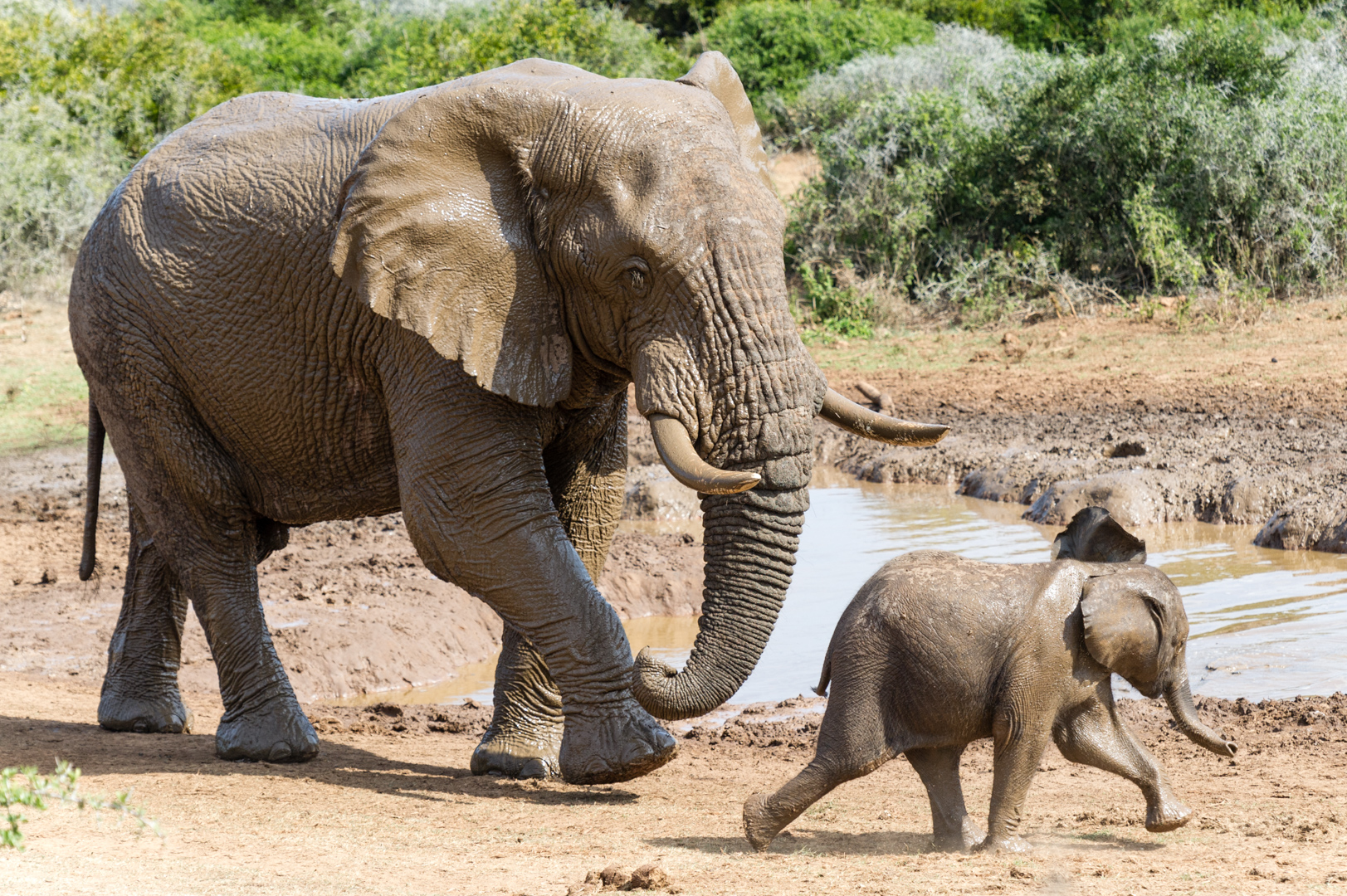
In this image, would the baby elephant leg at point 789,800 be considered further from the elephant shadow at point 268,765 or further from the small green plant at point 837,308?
the small green plant at point 837,308

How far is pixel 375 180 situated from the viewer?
5.44 m

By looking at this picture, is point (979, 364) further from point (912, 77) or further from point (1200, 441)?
point (912, 77)

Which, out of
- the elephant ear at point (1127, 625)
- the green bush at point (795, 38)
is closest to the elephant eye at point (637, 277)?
the elephant ear at point (1127, 625)

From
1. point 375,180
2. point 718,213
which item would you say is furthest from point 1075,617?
point 375,180

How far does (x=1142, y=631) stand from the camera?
15.5 ft

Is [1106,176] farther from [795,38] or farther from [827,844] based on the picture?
[827,844]

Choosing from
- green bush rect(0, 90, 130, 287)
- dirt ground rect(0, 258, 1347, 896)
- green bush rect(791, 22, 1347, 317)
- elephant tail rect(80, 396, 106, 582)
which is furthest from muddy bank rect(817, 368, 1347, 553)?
green bush rect(0, 90, 130, 287)

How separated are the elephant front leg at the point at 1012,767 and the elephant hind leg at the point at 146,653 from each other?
163 inches

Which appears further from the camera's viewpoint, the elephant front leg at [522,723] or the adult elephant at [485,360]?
the elephant front leg at [522,723]

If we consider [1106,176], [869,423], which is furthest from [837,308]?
[869,423]

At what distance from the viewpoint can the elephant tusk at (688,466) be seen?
15.2 feet

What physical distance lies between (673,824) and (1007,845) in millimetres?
1147

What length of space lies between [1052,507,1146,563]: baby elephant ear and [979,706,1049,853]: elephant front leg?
0.63m

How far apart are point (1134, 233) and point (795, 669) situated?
454 inches
